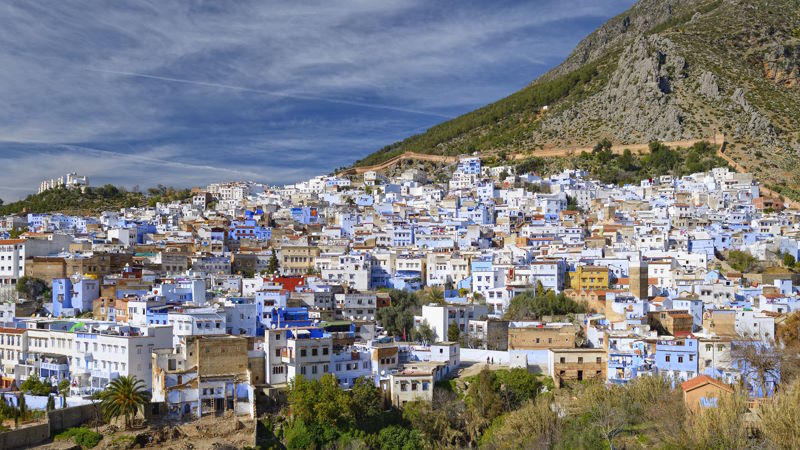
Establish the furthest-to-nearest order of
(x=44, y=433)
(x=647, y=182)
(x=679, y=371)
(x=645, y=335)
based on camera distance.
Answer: (x=647, y=182), (x=645, y=335), (x=679, y=371), (x=44, y=433)

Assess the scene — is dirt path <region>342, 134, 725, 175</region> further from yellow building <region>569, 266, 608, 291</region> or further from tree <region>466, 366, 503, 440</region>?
tree <region>466, 366, 503, 440</region>

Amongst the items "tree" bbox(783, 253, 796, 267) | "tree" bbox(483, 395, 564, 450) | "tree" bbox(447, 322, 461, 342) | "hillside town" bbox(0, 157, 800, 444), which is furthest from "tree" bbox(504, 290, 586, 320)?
"tree" bbox(783, 253, 796, 267)

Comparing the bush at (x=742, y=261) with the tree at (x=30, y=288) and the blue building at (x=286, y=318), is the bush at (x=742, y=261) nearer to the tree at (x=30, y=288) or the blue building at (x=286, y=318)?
the blue building at (x=286, y=318)

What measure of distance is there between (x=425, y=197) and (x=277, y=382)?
3794 cm

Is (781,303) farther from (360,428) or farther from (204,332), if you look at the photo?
(204,332)

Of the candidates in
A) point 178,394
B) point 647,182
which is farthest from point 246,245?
point 647,182

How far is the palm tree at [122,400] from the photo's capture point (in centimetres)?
2214

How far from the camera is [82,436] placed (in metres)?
22.0

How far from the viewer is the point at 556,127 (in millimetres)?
77312

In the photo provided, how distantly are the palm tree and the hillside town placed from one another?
854mm

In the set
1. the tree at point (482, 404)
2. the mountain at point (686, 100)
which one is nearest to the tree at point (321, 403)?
the tree at point (482, 404)

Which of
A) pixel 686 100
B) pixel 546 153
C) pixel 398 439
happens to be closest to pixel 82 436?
pixel 398 439

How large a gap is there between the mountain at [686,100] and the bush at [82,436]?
155 ft

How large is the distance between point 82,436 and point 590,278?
73.1 ft
